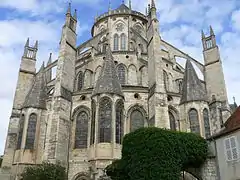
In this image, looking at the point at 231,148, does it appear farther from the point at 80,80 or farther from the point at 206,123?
the point at 80,80

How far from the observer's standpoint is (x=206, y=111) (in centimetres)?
2062

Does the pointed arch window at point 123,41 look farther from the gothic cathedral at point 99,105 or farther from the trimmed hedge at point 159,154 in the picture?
the trimmed hedge at point 159,154

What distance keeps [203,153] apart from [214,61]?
39.4 ft

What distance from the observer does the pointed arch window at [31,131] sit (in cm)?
1995

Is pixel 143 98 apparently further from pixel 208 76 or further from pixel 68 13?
pixel 68 13

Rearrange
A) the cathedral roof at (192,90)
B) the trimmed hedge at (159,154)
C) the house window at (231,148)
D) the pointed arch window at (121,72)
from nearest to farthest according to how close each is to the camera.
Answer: the house window at (231,148) → the trimmed hedge at (159,154) → the cathedral roof at (192,90) → the pointed arch window at (121,72)

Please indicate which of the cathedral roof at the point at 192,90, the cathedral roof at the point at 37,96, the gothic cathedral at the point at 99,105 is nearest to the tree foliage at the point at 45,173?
the gothic cathedral at the point at 99,105

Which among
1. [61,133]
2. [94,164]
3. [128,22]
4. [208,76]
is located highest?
[128,22]

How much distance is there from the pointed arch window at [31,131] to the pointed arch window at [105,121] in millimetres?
5431

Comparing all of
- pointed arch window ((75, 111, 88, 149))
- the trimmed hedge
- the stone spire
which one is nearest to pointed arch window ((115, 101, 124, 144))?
the stone spire

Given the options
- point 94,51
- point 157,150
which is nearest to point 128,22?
point 94,51

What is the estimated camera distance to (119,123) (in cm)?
1864

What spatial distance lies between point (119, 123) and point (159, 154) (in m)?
5.74

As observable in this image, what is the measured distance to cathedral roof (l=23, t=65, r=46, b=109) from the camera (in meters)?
21.3
